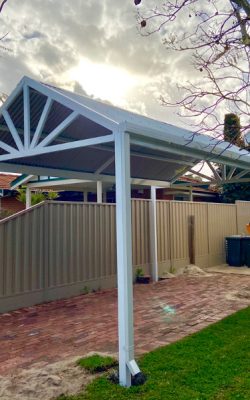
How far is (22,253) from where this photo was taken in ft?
23.3

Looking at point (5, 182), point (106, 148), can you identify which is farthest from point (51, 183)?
point (106, 148)

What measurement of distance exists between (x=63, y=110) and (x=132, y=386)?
3.99 metres

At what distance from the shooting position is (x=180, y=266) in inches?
444

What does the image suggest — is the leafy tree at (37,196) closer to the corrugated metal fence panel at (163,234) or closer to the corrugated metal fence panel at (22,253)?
the corrugated metal fence panel at (163,234)

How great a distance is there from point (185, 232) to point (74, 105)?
7544mm

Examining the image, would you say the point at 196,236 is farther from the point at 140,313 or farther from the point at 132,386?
the point at 132,386

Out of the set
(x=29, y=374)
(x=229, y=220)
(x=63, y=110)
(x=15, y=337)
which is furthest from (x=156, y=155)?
(x=229, y=220)

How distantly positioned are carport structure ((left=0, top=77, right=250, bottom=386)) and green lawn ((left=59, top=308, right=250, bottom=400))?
26 cm

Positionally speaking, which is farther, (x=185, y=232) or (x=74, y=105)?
(x=185, y=232)

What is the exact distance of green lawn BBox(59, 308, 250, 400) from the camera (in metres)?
3.42

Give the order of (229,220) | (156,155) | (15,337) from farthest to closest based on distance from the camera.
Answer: (229,220), (156,155), (15,337)

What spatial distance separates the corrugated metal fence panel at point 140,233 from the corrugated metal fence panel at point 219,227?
331 centimetres

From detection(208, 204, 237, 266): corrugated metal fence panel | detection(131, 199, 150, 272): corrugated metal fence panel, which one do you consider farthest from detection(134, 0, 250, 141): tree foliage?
detection(208, 204, 237, 266): corrugated metal fence panel

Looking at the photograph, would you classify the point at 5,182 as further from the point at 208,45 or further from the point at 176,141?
the point at 208,45
